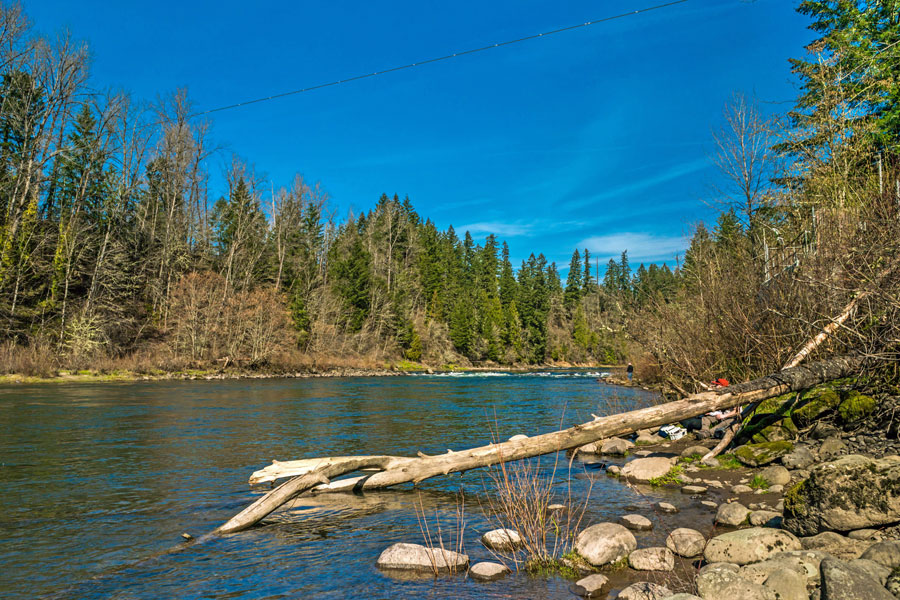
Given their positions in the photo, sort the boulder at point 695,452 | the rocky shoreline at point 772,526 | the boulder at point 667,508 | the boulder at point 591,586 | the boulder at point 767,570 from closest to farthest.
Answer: the rocky shoreline at point 772,526 < the boulder at point 767,570 < the boulder at point 591,586 < the boulder at point 667,508 < the boulder at point 695,452

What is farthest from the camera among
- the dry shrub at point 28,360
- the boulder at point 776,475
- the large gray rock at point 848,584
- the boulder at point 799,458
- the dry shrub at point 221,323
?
the dry shrub at point 221,323

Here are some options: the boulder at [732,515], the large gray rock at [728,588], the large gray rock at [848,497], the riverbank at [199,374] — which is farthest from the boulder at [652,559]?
the riverbank at [199,374]

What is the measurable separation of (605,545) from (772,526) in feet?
7.24

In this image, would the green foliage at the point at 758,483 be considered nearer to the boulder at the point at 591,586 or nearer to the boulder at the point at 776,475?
the boulder at the point at 776,475

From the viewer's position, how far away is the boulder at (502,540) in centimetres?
659

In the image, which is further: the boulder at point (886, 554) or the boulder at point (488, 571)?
the boulder at point (488, 571)

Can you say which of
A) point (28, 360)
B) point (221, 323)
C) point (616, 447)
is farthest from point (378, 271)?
point (616, 447)

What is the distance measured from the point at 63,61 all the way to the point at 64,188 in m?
12.9

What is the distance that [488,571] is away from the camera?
580cm

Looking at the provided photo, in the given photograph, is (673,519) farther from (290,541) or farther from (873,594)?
(290,541)

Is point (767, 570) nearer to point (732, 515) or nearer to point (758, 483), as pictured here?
point (732, 515)

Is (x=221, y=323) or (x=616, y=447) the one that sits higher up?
(x=221, y=323)

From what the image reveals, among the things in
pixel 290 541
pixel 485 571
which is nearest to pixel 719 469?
pixel 485 571

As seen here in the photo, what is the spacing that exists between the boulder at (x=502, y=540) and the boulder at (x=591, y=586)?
1122 millimetres
